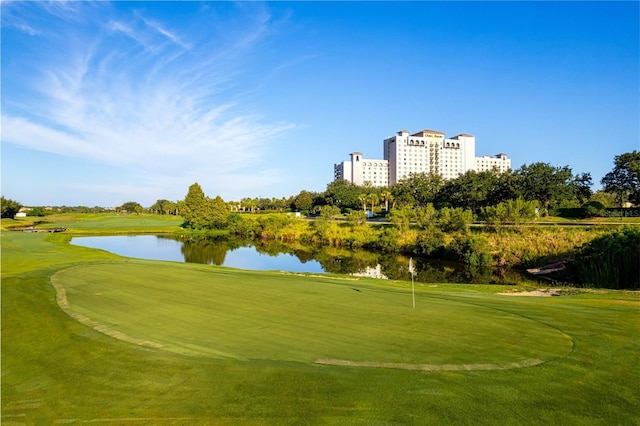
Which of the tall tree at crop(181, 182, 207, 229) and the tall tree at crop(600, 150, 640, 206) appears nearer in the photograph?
the tall tree at crop(600, 150, 640, 206)

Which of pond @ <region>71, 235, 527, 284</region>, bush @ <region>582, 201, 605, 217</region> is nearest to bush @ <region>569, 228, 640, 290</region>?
pond @ <region>71, 235, 527, 284</region>

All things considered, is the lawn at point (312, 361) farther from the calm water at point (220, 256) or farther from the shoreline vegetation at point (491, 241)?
the calm water at point (220, 256)

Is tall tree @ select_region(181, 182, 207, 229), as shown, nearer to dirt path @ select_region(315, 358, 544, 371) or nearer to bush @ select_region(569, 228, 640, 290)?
bush @ select_region(569, 228, 640, 290)

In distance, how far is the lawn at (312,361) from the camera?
5.68m

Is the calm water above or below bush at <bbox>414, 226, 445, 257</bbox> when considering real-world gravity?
below

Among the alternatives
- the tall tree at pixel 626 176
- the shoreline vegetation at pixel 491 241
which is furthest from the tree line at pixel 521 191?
the shoreline vegetation at pixel 491 241

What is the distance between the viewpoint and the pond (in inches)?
1324

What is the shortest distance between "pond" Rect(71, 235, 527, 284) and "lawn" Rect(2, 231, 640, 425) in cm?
2056

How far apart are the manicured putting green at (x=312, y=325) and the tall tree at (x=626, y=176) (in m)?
62.2

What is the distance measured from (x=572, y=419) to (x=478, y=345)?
120 inches

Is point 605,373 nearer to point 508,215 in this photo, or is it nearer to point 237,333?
point 237,333

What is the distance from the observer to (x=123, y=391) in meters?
6.42

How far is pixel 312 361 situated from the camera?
743cm

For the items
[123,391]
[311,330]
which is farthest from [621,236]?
[123,391]
